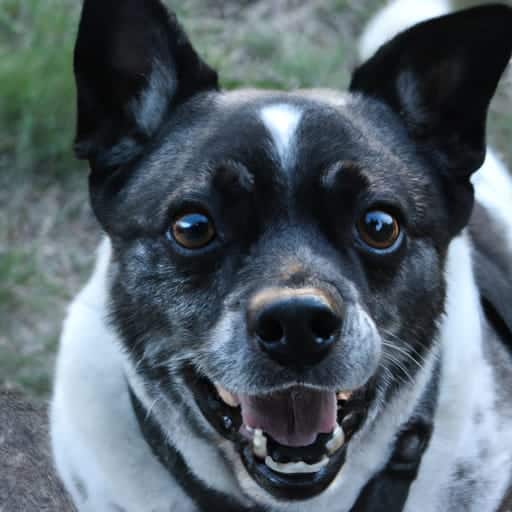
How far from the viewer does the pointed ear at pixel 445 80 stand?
2.91 m

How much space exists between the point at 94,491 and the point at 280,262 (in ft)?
3.40

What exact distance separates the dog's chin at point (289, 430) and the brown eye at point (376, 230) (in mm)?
363

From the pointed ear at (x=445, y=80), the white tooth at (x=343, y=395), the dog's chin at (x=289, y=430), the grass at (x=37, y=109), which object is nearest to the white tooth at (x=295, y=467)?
the dog's chin at (x=289, y=430)

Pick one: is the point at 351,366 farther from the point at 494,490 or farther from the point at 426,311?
the point at 494,490

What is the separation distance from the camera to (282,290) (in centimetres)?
244

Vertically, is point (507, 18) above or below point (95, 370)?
above

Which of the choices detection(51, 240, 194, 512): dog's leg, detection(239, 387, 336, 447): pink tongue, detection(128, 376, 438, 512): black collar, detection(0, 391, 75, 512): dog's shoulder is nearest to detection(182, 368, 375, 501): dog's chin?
detection(239, 387, 336, 447): pink tongue

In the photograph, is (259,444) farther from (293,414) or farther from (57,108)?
(57,108)

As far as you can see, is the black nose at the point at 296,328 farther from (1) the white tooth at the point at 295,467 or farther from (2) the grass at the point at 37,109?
(2) the grass at the point at 37,109

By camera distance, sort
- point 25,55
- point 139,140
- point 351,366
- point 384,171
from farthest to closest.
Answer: point 25,55 → point 139,140 → point 384,171 → point 351,366

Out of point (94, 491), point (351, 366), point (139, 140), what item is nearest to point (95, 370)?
point (94, 491)

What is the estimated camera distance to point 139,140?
3.00 meters

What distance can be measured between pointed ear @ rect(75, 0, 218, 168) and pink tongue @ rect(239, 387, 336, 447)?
31.8 inches

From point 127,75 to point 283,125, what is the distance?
0.53m
